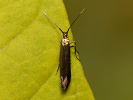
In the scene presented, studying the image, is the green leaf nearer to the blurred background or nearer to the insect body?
the insect body

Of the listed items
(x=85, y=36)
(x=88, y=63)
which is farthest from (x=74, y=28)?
(x=88, y=63)

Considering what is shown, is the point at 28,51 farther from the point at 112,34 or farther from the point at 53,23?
the point at 112,34

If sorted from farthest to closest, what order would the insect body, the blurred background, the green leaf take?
the blurred background → the insect body → the green leaf

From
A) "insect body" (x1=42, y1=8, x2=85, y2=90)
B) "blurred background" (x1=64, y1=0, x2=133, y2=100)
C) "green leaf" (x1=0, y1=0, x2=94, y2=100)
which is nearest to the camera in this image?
"green leaf" (x1=0, y1=0, x2=94, y2=100)

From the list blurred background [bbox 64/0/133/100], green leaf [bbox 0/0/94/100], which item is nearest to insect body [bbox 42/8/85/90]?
green leaf [bbox 0/0/94/100]

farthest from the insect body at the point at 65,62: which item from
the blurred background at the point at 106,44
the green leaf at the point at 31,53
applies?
the blurred background at the point at 106,44

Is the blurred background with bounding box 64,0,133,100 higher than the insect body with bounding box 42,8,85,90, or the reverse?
the insect body with bounding box 42,8,85,90
